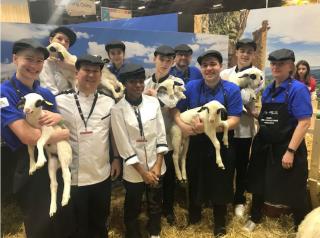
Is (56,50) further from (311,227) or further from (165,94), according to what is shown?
(311,227)

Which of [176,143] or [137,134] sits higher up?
[137,134]

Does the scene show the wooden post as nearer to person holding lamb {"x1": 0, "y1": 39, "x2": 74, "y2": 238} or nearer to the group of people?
the group of people

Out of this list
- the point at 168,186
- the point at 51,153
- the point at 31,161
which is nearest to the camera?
the point at 31,161

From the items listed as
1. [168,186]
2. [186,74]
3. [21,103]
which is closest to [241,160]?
[168,186]

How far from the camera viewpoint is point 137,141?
9.29 feet

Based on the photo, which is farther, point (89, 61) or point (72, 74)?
point (72, 74)

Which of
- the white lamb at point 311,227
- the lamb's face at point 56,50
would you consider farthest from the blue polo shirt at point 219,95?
the lamb's face at point 56,50

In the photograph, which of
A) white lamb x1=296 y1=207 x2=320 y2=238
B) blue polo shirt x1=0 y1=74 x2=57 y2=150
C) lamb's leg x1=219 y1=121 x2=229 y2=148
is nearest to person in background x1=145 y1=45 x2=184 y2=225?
lamb's leg x1=219 y1=121 x2=229 y2=148

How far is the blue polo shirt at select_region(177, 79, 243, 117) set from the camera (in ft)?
9.91

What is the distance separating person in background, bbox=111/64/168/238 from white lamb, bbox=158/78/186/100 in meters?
0.19

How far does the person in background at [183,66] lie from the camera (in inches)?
140

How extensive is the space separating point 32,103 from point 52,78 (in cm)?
50

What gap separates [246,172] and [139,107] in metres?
1.58

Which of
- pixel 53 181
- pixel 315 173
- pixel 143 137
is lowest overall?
pixel 315 173
